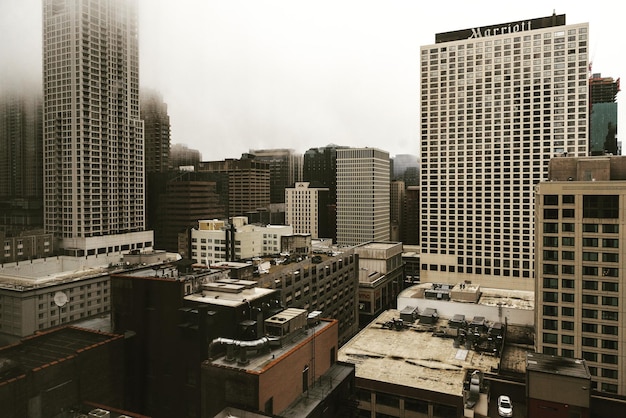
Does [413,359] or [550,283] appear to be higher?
[550,283]

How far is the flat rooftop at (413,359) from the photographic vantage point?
10.6 meters

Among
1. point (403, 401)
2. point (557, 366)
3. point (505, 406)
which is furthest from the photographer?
point (403, 401)

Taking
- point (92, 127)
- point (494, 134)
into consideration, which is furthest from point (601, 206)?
point (494, 134)

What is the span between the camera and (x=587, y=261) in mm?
11703

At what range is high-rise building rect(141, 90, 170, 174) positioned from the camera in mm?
6361

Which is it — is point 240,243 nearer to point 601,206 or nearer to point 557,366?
point 601,206

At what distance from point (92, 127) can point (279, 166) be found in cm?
902

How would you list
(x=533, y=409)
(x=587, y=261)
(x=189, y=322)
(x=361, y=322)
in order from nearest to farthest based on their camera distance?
(x=189, y=322) < (x=533, y=409) < (x=587, y=261) < (x=361, y=322)

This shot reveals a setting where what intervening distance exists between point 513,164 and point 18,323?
86.1 feet

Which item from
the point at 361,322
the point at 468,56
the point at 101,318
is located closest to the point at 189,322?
the point at 101,318

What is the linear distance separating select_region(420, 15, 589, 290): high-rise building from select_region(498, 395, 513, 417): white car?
17804mm

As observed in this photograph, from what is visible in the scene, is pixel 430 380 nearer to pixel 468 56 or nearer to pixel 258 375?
pixel 258 375

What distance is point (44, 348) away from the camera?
4316 millimetres

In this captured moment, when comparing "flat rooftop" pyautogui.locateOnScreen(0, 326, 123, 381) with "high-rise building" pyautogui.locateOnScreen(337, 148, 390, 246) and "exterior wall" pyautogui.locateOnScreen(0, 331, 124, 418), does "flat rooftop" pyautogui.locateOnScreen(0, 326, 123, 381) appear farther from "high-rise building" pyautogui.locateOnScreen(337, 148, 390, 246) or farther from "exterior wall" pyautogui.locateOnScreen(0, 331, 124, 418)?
"high-rise building" pyautogui.locateOnScreen(337, 148, 390, 246)
